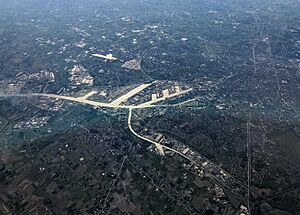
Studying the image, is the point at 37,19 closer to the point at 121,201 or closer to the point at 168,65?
the point at 168,65

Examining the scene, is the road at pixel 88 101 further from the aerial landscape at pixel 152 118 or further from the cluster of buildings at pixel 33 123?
the cluster of buildings at pixel 33 123

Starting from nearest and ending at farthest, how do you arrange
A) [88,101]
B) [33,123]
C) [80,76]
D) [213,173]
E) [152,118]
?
1. [213,173]
2. [33,123]
3. [152,118]
4. [88,101]
5. [80,76]

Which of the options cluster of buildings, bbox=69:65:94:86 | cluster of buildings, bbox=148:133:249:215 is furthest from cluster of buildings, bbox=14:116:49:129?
cluster of buildings, bbox=148:133:249:215

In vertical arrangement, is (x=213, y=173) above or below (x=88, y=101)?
above

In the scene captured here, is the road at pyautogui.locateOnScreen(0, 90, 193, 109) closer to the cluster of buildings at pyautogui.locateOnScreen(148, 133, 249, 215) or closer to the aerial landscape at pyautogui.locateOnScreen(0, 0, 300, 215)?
the aerial landscape at pyautogui.locateOnScreen(0, 0, 300, 215)

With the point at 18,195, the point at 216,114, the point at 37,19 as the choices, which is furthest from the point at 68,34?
the point at 18,195

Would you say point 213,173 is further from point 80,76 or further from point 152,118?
point 80,76

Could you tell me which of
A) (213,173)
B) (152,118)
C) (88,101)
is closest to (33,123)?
(88,101)

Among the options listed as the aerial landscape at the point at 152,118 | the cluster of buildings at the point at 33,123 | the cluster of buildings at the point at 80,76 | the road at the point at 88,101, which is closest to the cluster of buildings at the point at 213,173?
the aerial landscape at the point at 152,118

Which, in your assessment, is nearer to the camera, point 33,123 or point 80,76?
point 33,123
